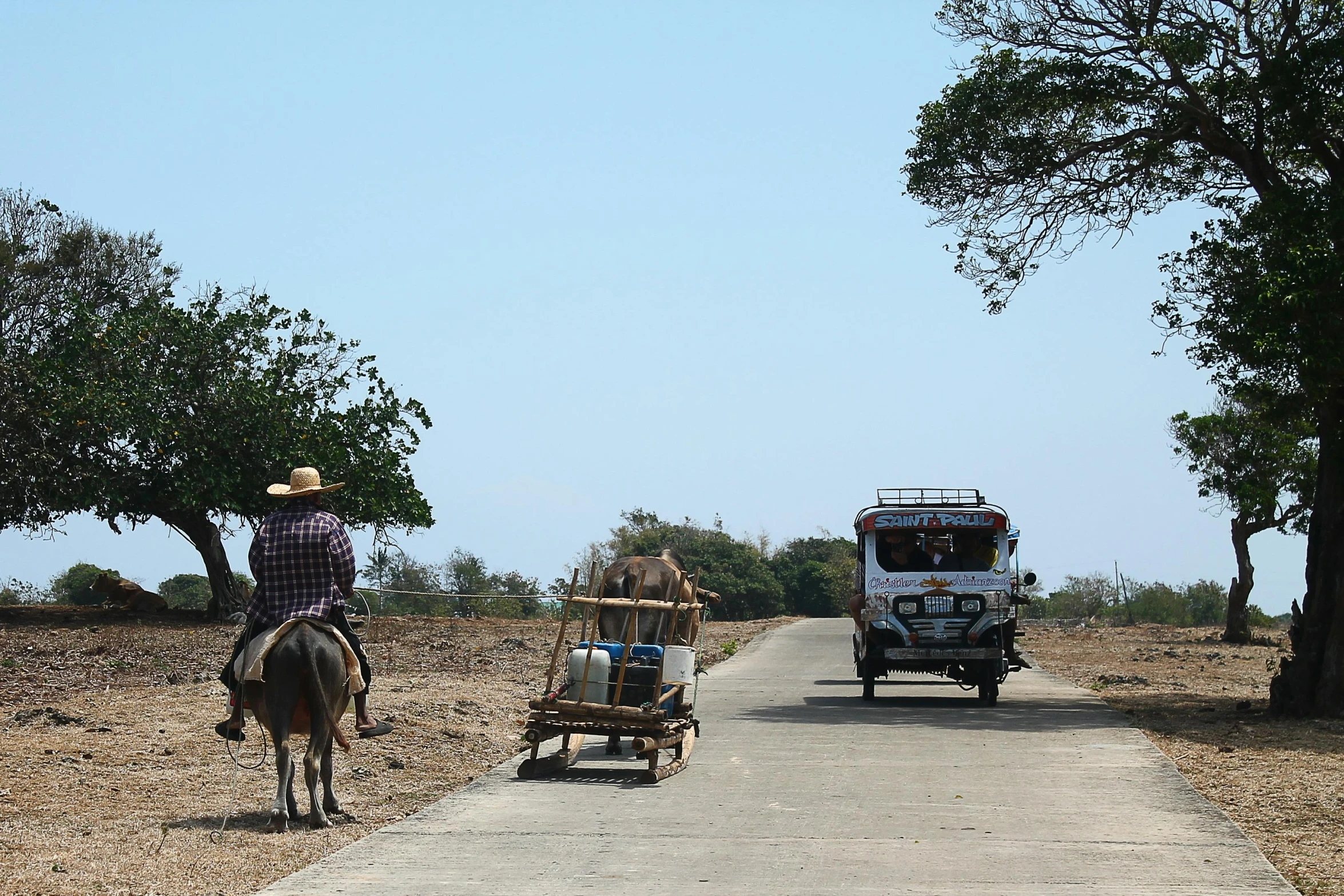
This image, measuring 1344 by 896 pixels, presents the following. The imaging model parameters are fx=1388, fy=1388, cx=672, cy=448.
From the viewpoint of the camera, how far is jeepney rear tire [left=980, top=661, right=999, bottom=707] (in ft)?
59.7

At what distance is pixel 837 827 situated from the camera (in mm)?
9047

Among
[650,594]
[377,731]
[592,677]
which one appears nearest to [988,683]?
[650,594]

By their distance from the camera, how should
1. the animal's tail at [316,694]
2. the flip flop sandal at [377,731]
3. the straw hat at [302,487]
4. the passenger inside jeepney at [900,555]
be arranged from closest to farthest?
the animal's tail at [316,694] → the straw hat at [302,487] → the flip flop sandal at [377,731] → the passenger inside jeepney at [900,555]

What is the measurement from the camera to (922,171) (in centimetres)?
2012

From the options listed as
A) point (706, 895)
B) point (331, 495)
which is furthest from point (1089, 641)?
point (706, 895)

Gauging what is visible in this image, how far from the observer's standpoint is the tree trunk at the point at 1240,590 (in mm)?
37719

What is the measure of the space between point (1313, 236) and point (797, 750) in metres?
8.42

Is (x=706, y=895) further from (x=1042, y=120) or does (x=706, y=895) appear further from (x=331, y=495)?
(x=331, y=495)

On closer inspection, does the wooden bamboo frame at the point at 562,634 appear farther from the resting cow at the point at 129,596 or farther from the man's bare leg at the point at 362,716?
the resting cow at the point at 129,596

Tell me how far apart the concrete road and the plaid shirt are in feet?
5.17

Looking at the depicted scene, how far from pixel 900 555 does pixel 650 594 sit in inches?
240

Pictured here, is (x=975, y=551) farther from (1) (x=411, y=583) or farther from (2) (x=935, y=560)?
(1) (x=411, y=583)

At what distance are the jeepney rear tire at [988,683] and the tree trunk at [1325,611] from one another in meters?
3.35

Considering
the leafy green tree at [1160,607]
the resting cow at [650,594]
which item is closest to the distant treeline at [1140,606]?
the leafy green tree at [1160,607]
